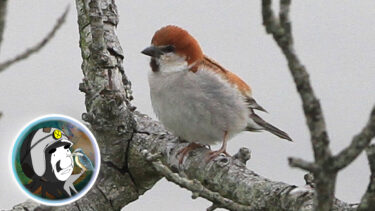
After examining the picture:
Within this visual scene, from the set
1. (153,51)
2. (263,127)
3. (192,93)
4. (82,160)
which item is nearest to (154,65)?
(153,51)

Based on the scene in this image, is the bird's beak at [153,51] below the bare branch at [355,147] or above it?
above

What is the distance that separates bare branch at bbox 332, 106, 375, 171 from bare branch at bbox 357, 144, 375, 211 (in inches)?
10.7

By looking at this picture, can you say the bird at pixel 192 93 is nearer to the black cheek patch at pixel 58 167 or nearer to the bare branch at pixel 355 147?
the black cheek patch at pixel 58 167

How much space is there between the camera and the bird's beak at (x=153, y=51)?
5414 mm

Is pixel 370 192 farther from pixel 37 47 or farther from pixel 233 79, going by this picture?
pixel 233 79

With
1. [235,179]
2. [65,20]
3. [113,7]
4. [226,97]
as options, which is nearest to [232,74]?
[226,97]

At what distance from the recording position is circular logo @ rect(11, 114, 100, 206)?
12.8ft

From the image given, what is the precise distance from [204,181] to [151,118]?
129cm

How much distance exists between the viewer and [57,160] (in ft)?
13.3

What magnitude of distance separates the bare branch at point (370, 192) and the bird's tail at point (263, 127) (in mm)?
3248

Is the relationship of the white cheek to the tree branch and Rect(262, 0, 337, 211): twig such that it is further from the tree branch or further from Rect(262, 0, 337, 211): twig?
A: Rect(262, 0, 337, 211): twig

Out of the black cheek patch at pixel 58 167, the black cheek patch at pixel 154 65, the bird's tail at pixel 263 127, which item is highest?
the black cheek patch at pixel 154 65

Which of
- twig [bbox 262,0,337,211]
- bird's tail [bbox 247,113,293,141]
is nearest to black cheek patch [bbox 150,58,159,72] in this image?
bird's tail [bbox 247,113,293,141]

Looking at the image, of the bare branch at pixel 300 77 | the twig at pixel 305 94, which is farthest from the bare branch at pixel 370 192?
the bare branch at pixel 300 77
